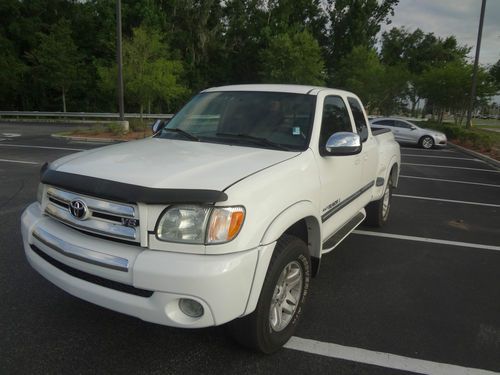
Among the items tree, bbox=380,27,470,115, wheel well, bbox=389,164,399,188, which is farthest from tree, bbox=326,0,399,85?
wheel well, bbox=389,164,399,188

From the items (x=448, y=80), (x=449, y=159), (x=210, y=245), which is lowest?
(x=449, y=159)

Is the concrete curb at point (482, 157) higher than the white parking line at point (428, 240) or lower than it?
lower

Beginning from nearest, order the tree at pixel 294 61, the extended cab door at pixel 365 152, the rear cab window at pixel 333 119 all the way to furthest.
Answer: the rear cab window at pixel 333 119 → the extended cab door at pixel 365 152 → the tree at pixel 294 61

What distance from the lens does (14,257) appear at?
4.45 metres

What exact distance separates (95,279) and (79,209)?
440 mm

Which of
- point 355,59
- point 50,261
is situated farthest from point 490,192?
point 355,59

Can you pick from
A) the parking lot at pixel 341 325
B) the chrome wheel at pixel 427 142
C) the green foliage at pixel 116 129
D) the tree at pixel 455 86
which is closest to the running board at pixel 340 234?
the parking lot at pixel 341 325

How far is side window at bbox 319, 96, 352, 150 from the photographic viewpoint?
12.5ft

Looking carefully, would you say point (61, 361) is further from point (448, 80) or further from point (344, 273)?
point (448, 80)

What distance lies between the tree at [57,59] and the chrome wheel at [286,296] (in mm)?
35285

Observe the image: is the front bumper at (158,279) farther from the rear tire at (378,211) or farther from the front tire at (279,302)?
the rear tire at (378,211)

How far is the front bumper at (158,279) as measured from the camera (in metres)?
2.33

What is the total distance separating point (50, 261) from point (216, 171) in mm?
1248

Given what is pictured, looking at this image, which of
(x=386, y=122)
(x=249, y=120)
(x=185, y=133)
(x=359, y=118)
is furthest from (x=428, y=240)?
(x=386, y=122)
